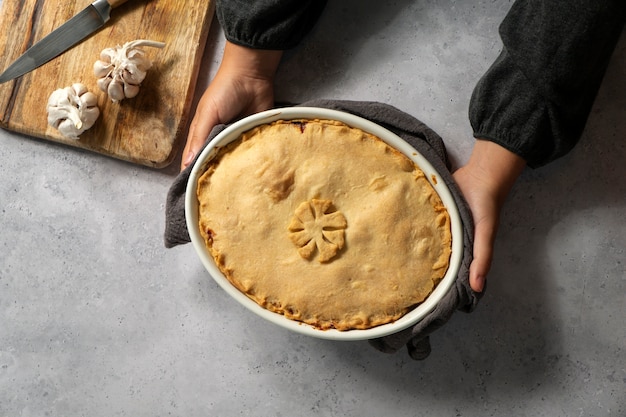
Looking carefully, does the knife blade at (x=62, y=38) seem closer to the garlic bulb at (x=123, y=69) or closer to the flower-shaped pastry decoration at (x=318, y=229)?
the garlic bulb at (x=123, y=69)

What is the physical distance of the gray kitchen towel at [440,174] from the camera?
2.85 feet

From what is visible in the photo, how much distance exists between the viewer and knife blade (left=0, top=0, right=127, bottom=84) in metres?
1.06

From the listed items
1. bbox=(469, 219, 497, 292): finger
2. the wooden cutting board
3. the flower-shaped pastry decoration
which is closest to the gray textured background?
the wooden cutting board

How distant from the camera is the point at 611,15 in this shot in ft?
2.77

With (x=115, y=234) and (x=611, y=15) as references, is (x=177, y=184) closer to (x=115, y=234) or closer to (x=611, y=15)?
(x=115, y=234)

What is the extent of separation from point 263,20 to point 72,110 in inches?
15.1

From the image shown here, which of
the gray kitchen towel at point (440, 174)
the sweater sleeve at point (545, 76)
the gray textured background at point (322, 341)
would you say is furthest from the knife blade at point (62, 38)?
the sweater sleeve at point (545, 76)

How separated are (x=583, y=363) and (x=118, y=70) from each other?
988mm

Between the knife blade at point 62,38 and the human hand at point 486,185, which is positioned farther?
the knife blade at point 62,38

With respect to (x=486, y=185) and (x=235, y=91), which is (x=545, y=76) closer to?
(x=486, y=185)

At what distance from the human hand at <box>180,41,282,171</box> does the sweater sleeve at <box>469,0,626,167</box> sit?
366mm

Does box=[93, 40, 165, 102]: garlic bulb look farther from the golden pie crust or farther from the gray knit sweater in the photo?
the golden pie crust

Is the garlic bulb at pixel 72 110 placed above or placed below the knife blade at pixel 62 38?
below

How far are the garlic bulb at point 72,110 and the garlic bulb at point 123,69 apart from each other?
4cm
